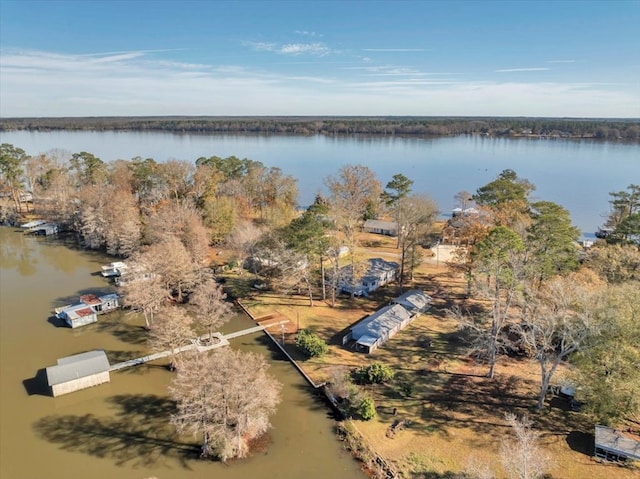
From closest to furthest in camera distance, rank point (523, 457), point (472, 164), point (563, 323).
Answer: point (523, 457) → point (563, 323) → point (472, 164)

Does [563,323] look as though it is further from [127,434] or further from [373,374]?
[127,434]

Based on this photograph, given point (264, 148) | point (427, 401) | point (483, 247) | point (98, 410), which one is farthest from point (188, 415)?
point (264, 148)

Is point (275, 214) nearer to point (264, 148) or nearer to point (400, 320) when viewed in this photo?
point (400, 320)

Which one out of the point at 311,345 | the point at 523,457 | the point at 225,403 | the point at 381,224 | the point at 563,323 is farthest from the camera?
the point at 381,224

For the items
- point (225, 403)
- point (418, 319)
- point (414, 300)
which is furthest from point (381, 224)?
point (225, 403)

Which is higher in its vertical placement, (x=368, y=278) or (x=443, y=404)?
(x=368, y=278)

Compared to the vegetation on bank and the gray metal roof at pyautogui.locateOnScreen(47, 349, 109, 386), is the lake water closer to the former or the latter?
the vegetation on bank

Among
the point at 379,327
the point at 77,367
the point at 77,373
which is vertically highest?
the point at 379,327
